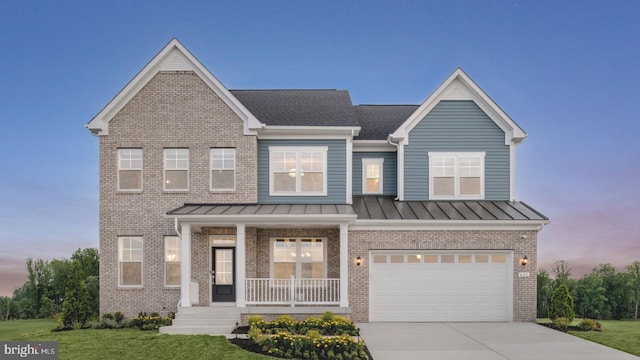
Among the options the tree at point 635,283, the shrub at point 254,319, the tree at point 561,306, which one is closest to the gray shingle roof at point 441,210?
the tree at point 561,306

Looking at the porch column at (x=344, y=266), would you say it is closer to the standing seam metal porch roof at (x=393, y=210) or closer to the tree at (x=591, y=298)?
Answer: the standing seam metal porch roof at (x=393, y=210)

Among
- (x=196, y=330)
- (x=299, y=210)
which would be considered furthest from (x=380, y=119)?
(x=196, y=330)

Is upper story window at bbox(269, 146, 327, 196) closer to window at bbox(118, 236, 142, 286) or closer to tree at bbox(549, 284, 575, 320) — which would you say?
window at bbox(118, 236, 142, 286)

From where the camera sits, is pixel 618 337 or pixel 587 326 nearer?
pixel 618 337

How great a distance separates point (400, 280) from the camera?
1666 centimetres

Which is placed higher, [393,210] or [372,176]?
[372,176]

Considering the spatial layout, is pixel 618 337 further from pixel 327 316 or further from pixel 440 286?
pixel 327 316

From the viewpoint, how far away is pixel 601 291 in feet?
109

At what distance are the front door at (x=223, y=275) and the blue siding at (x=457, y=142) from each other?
7.22 metres

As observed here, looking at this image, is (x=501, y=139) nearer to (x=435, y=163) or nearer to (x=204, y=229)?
(x=435, y=163)

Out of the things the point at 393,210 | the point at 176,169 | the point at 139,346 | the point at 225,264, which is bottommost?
the point at 139,346

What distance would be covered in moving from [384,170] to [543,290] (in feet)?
66.6

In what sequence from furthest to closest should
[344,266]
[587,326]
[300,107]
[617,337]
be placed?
1. [300,107]
2. [344,266]
3. [587,326]
4. [617,337]

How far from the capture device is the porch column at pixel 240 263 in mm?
15344
